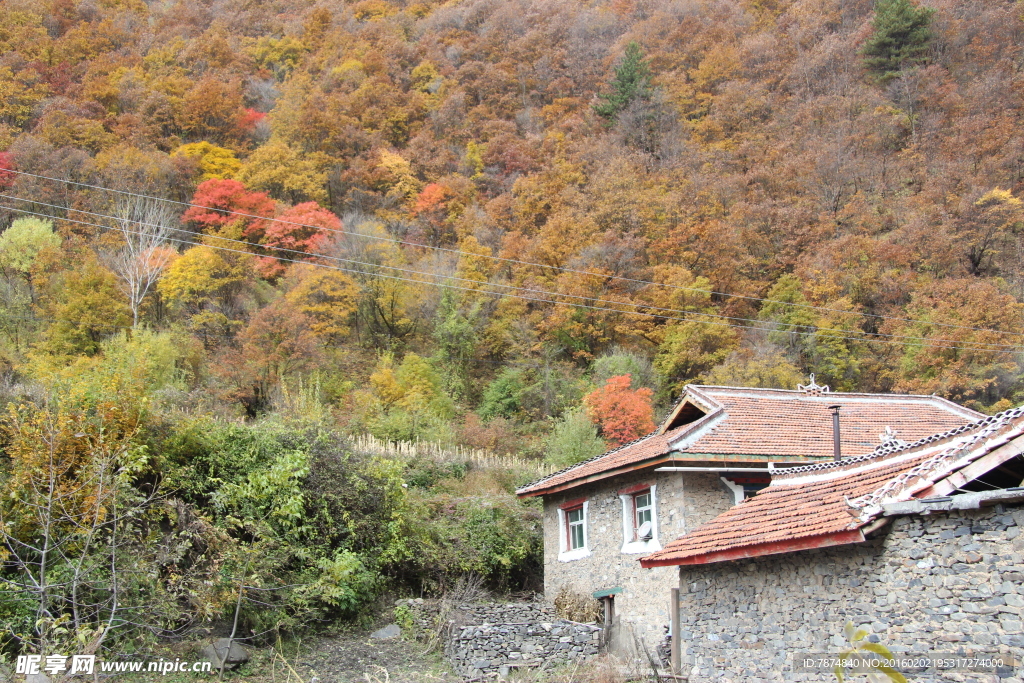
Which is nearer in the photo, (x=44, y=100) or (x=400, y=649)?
(x=400, y=649)

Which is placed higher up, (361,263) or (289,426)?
(361,263)

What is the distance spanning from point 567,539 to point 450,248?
28344 millimetres

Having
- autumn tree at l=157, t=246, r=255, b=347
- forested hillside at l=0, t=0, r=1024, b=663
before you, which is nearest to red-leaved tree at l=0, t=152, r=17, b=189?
forested hillside at l=0, t=0, r=1024, b=663

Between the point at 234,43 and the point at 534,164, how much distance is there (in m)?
34.0

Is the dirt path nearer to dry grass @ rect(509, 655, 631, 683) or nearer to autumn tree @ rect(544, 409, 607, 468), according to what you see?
dry grass @ rect(509, 655, 631, 683)

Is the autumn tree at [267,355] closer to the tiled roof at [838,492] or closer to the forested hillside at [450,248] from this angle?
the forested hillside at [450,248]

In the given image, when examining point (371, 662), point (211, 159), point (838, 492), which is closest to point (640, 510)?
point (371, 662)

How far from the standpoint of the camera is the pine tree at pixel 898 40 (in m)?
50.6

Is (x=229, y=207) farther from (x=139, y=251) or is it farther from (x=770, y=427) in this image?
(x=770, y=427)

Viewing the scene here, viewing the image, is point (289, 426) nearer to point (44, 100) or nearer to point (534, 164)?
point (534, 164)

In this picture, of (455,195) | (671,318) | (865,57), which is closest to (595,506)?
(671,318)

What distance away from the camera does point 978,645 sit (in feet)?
24.7

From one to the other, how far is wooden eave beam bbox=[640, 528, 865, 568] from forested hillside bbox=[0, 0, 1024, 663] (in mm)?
7632

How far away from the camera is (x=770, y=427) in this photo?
16.0 meters
